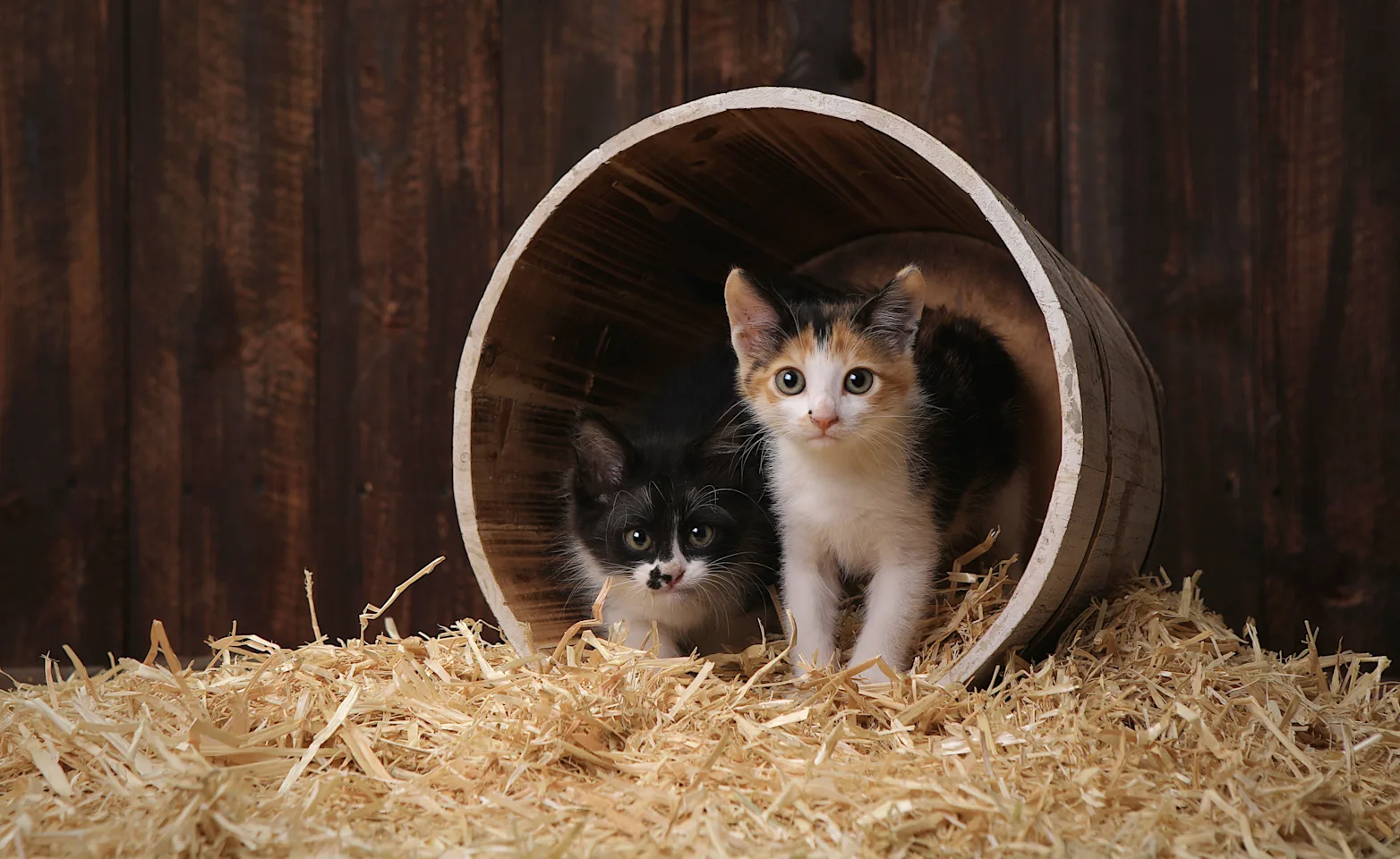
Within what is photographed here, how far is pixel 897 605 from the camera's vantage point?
6.21 feet

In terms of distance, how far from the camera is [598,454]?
6.92ft

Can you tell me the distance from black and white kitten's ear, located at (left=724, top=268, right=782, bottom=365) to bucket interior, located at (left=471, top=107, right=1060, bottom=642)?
0.95 feet

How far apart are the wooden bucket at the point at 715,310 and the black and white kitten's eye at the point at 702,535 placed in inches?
12.3

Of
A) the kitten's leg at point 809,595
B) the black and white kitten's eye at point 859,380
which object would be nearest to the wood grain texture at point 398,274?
the kitten's leg at point 809,595

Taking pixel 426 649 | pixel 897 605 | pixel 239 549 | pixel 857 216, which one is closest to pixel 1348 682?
pixel 897 605

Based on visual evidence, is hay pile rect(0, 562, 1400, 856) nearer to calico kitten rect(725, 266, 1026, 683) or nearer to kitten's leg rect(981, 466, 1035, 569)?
calico kitten rect(725, 266, 1026, 683)

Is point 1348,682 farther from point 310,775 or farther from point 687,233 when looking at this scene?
point 310,775

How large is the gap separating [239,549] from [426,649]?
1.07 metres

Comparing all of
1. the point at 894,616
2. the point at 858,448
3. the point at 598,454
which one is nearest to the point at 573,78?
the point at 598,454

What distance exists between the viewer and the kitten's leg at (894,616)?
187 centimetres

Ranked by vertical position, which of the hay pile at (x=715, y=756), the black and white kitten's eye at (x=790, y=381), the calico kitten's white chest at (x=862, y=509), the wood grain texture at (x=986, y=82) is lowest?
the hay pile at (x=715, y=756)

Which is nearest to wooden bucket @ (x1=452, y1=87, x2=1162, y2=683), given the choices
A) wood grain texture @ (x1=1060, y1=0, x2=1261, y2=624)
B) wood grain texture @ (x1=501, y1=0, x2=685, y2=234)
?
wood grain texture @ (x1=1060, y1=0, x2=1261, y2=624)

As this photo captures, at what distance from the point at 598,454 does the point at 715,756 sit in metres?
0.80

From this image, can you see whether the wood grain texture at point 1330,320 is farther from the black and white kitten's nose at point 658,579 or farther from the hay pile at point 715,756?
the black and white kitten's nose at point 658,579
